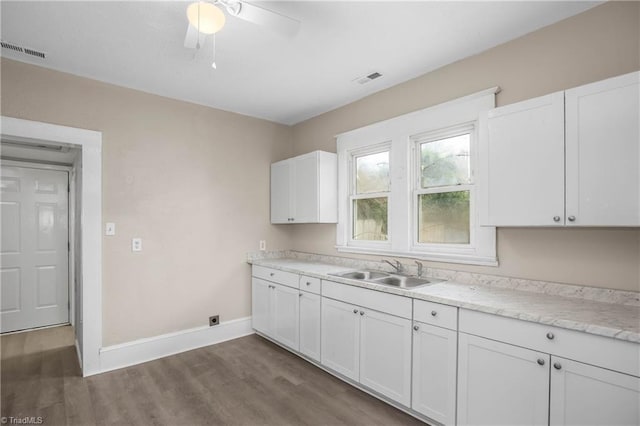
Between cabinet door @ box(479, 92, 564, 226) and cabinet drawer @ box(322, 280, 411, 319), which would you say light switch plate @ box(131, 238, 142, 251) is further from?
cabinet door @ box(479, 92, 564, 226)

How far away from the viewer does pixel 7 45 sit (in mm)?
2412

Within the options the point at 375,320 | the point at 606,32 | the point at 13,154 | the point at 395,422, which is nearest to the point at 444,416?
the point at 395,422

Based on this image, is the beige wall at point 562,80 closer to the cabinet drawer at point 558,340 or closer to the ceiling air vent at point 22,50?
the cabinet drawer at point 558,340

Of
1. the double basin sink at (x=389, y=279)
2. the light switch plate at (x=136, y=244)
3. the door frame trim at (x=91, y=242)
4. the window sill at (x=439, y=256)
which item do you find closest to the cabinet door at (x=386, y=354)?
the double basin sink at (x=389, y=279)

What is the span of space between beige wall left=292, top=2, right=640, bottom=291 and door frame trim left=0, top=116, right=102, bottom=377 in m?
3.04

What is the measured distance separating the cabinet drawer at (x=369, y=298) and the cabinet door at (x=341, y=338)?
2.4 inches

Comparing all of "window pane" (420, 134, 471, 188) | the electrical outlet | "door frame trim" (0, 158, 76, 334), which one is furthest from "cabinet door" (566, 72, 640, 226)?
"door frame trim" (0, 158, 76, 334)

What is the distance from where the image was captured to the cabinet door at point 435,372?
2.01 meters

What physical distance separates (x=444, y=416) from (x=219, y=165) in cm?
322

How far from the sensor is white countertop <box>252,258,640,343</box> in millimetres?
1506

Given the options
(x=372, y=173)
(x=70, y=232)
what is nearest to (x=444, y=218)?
(x=372, y=173)

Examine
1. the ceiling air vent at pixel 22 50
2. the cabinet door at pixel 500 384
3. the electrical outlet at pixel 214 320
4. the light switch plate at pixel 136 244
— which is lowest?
the electrical outlet at pixel 214 320

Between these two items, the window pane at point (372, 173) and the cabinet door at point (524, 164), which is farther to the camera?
the window pane at point (372, 173)

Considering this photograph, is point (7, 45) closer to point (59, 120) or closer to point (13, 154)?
point (59, 120)
